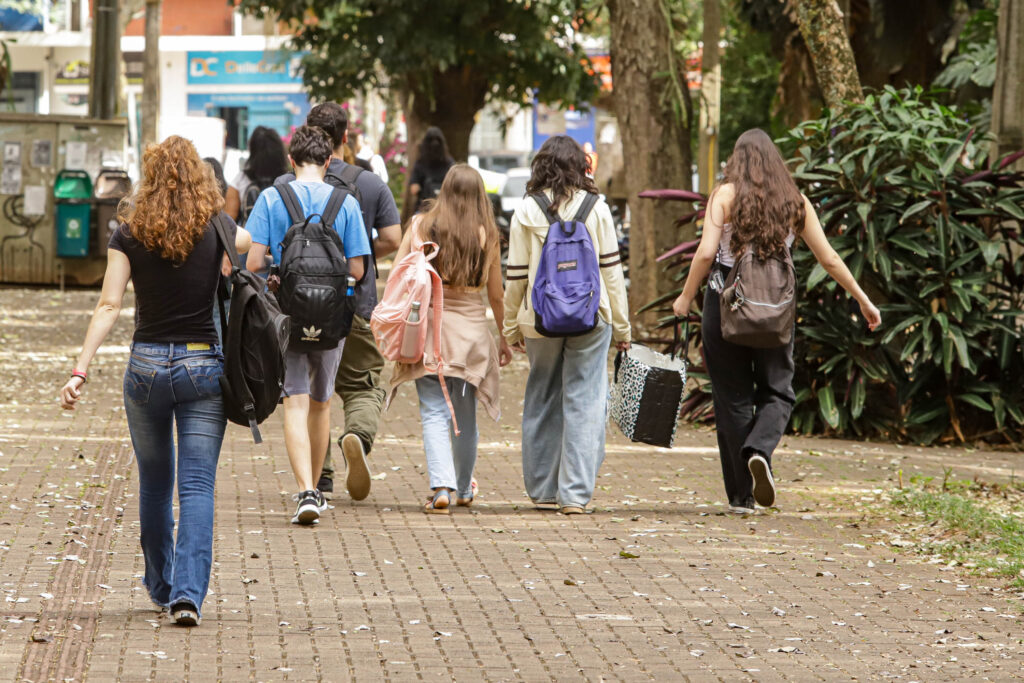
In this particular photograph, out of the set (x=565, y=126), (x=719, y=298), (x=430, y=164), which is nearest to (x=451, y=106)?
(x=430, y=164)

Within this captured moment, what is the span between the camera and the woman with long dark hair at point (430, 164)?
53.0 feet

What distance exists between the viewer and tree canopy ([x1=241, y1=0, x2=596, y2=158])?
2478 centimetres

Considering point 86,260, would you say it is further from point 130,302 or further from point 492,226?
point 492,226

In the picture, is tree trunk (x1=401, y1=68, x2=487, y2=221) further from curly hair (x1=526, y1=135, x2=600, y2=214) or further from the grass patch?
curly hair (x1=526, y1=135, x2=600, y2=214)

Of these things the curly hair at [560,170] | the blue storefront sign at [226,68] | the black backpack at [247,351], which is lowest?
the black backpack at [247,351]

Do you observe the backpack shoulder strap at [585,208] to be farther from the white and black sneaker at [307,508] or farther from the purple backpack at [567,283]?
the white and black sneaker at [307,508]

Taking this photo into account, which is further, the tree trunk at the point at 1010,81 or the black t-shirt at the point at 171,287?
the tree trunk at the point at 1010,81

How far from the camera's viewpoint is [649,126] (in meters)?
15.0

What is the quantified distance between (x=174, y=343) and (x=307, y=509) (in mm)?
2003

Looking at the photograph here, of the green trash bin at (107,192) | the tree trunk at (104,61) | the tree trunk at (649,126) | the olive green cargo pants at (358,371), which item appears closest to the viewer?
the olive green cargo pants at (358,371)

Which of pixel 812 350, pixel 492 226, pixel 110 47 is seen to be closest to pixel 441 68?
pixel 110 47

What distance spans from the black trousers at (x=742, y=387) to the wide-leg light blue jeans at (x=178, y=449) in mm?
3015

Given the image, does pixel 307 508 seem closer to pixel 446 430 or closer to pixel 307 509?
pixel 307 509

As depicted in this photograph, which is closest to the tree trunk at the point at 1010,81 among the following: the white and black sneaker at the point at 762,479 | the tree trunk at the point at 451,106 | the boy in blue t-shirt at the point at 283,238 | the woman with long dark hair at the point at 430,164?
the white and black sneaker at the point at 762,479
